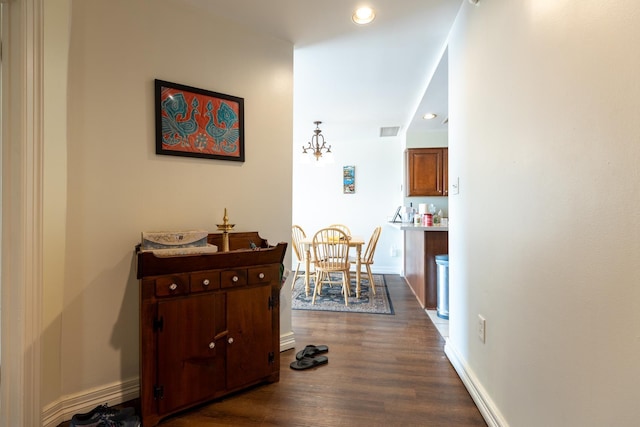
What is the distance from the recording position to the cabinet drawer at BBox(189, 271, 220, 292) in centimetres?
154

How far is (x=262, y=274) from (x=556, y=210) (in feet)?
4.67

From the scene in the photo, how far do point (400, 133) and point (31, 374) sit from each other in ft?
15.9

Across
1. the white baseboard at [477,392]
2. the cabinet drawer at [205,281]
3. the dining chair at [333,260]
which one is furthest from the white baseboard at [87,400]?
the dining chair at [333,260]

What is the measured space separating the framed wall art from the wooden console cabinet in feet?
2.32

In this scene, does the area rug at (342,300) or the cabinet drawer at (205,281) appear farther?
the area rug at (342,300)

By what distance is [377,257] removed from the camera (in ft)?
17.1

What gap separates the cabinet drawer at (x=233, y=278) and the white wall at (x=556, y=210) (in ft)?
4.31

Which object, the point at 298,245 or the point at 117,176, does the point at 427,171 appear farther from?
the point at 117,176

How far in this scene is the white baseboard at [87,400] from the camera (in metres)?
1.44

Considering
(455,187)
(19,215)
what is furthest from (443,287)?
(19,215)

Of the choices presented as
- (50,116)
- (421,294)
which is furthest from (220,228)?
(421,294)

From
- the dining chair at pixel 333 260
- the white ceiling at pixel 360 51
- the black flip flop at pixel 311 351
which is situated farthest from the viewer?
the dining chair at pixel 333 260

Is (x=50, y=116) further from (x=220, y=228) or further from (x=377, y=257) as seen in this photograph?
(x=377, y=257)

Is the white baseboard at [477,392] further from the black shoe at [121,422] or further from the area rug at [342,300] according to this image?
the black shoe at [121,422]
